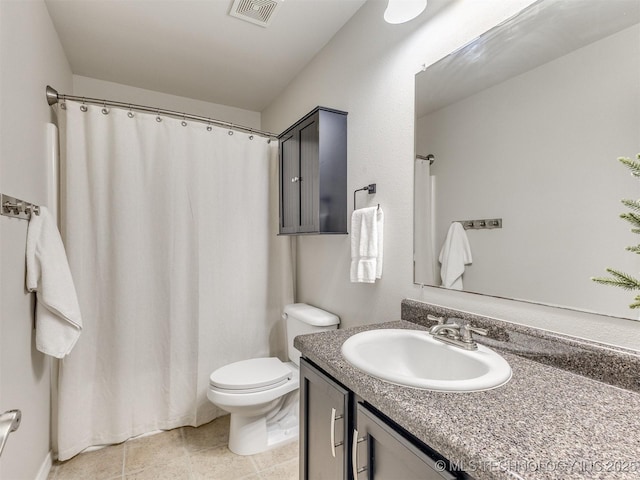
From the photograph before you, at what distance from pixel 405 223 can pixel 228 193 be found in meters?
1.27

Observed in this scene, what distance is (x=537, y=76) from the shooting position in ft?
3.23

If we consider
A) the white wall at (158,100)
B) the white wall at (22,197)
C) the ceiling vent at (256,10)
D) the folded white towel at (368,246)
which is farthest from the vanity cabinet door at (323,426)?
the white wall at (158,100)

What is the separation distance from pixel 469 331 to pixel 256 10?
1.89m

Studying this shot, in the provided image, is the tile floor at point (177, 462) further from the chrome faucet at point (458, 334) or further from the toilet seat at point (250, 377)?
the chrome faucet at point (458, 334)

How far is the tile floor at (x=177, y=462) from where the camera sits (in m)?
1.62

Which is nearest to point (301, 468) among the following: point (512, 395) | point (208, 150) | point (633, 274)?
point (512, 395)

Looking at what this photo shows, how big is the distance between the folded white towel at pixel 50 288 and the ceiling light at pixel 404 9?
1759mm

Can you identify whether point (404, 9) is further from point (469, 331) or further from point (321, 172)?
point (469, 331)

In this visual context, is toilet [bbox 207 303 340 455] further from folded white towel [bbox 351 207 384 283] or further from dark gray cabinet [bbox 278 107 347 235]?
dark gray cabinet [bbox 278 107 347 235]

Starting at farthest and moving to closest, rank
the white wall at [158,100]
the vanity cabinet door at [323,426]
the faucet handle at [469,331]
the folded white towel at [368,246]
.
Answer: the white wall at [158,100] < the folded white towel at [368,246] < the faucet handle at [469,331] < the vanity cabinet door at [323,426]

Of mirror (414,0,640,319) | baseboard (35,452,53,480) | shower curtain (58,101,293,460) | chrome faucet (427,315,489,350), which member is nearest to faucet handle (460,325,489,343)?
chrome faucet (427,315,489,350)

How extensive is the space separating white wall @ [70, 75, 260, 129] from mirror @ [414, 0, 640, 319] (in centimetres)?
220

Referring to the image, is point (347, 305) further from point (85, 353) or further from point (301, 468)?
point (85, 353)

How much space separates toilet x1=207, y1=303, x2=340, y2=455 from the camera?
1683mm
